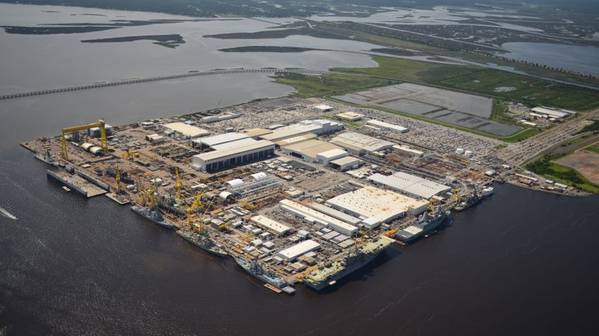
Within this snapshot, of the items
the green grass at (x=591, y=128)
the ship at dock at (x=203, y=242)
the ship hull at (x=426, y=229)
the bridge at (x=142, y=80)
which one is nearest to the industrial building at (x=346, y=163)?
the ship hull at (x=426, y=229)

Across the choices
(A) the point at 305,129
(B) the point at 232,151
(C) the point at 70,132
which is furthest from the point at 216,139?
(C) the point at 70,132

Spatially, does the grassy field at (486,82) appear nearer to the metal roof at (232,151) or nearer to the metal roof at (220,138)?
the metal roof at (220,138)

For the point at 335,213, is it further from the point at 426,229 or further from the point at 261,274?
the point at 261,274

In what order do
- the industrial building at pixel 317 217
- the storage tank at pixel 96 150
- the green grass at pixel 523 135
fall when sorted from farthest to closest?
the green grass at pixel 523 135, the storage tank at pixel 96 150, the industrial building at pixel 317 217

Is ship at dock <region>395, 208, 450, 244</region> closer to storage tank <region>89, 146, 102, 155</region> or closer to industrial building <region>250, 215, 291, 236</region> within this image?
industrial building <region>250, 215, 291, 236</region>

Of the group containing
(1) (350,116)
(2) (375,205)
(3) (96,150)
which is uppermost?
(1) (350,116)

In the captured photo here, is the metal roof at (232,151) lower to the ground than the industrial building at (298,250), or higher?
higher
